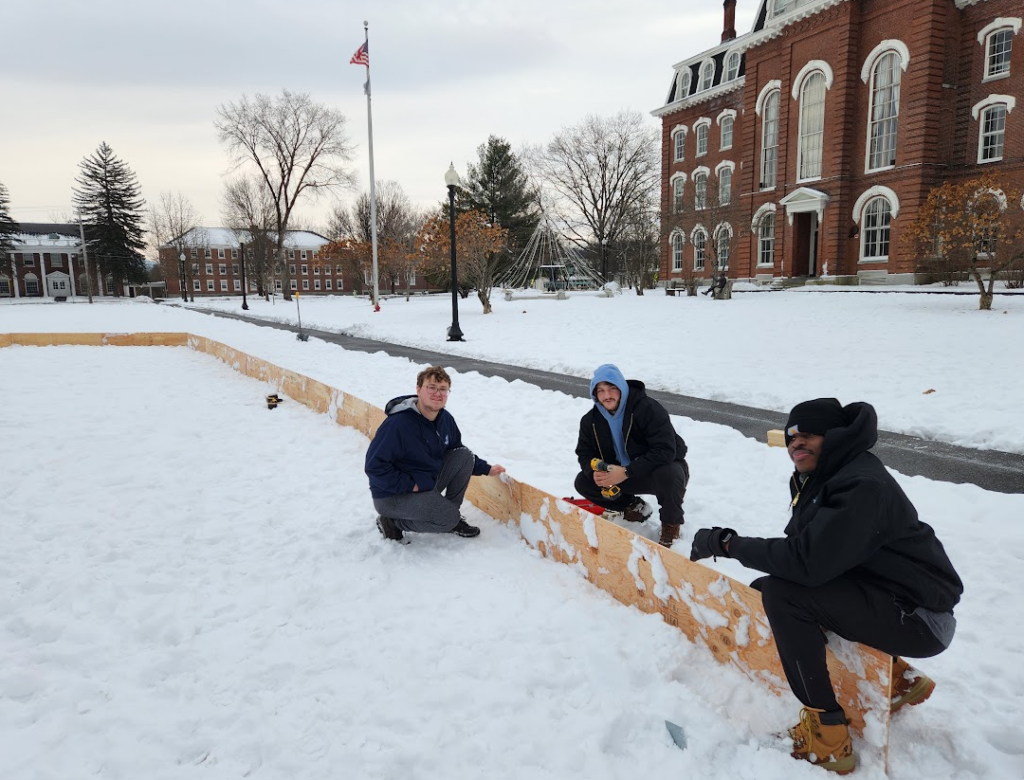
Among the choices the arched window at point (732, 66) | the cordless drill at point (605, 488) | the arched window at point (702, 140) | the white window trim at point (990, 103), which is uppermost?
the arched window at point (732, 66)

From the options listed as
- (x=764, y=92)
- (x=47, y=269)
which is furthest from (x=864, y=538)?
(x=47, y=269)

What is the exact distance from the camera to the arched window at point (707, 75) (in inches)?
1537

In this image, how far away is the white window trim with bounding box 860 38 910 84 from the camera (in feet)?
84.7

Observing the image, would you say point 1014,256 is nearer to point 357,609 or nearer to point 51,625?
point 357,609

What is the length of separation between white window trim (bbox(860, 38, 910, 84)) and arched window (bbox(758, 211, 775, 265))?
7048 mm

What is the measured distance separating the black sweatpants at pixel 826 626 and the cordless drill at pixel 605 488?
183cm

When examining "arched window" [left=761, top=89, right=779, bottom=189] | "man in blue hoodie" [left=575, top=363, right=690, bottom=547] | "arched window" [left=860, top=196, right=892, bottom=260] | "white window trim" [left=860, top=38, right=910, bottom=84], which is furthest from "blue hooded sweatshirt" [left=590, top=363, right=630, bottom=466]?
"arched window" [left=761, top=89, right=779, bottom=189]

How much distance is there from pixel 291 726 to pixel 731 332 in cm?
1554

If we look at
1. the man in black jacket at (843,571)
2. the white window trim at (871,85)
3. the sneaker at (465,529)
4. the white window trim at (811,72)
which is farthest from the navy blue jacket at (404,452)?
the white window trim at (811,72)

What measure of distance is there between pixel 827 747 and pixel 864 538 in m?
0.85

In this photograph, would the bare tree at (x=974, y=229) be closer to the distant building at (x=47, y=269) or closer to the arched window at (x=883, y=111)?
the arched window at (x=883, y=111)

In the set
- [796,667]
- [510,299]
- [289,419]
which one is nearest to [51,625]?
[796,667]

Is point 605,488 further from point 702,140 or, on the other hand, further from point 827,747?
point 702,140

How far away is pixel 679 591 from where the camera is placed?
10.9 feet
